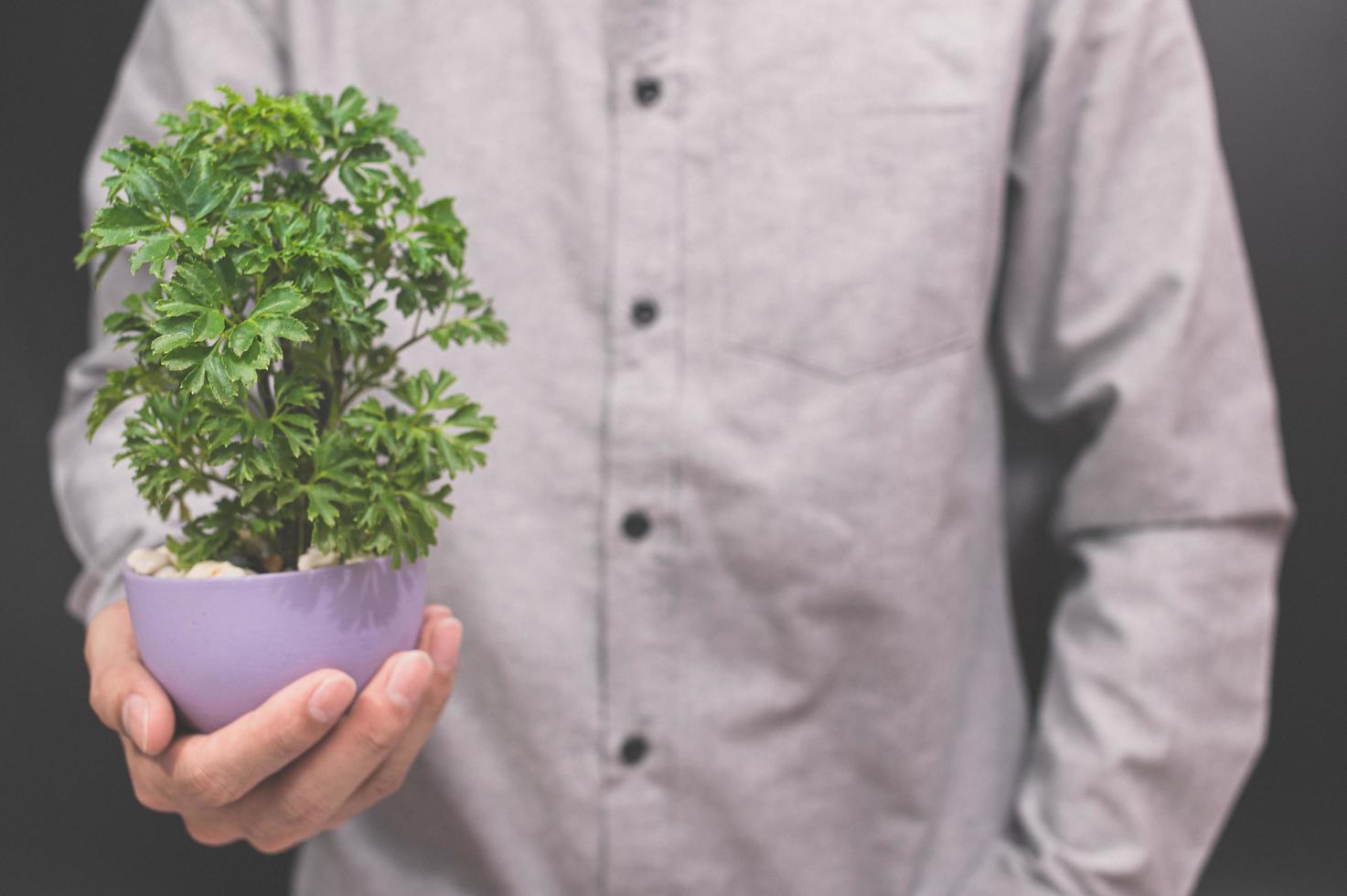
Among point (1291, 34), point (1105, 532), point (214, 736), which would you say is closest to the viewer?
point (214, 736)

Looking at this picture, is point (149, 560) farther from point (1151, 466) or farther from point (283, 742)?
point (1151, 466)

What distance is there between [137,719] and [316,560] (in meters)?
0.15

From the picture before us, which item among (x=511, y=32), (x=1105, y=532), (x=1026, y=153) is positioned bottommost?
(x=1105, y=532)

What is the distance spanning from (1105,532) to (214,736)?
93 cm

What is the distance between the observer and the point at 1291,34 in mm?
1308

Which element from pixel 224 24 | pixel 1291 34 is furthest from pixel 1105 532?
pixel 224 24

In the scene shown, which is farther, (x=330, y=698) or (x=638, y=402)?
(x=638, y=402)

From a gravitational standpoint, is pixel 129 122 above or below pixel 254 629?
above

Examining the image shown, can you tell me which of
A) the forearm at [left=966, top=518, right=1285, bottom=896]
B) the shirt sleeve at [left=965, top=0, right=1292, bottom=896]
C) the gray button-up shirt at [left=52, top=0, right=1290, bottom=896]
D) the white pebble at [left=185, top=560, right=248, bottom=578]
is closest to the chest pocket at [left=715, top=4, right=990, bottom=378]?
the gray button-up shirt at [left=52, top=0, right=1290, bottom=896]

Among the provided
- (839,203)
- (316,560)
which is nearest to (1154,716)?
(839,203)

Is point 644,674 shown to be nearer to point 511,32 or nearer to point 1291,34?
point 511,32

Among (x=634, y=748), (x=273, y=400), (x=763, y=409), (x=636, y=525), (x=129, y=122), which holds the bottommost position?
(x=634, y=748)

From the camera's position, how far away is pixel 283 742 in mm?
654

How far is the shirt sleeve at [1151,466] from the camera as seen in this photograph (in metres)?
1.10
